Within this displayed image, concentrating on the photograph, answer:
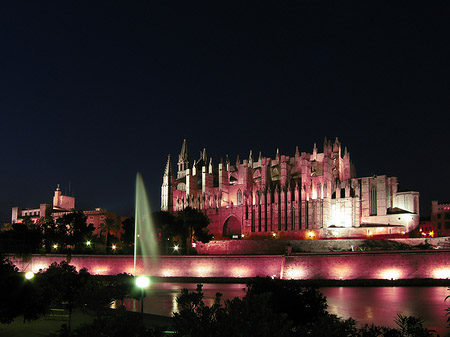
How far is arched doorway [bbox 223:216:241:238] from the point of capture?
60750 mm

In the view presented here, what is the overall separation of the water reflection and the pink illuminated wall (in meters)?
2.26

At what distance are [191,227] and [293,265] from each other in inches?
641

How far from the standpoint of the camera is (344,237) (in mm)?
49156

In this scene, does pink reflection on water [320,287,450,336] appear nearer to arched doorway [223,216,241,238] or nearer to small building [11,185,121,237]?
arched doorway [223,216,241,238]

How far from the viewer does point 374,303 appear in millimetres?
26375

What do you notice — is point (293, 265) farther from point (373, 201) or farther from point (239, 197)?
point (239, 197)

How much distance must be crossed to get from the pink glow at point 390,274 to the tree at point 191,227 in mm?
20636

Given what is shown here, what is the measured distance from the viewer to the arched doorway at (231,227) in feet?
199

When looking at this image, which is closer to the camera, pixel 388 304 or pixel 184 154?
pixel 388 304

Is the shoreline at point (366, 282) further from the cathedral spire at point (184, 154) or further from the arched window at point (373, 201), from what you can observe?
the cathedral spire at point (184, 154)

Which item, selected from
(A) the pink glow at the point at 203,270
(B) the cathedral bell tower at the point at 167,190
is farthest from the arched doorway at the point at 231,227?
(A) the pink glow at the point at 203,270

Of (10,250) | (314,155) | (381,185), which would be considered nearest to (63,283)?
(10,250)

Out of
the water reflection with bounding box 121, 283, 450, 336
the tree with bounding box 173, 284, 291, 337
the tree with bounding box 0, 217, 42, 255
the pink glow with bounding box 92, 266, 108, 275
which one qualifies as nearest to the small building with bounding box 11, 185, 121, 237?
the tree with bounding box 0, 217, 42, 255

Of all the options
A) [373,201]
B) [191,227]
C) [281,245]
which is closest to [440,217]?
[373,201]
